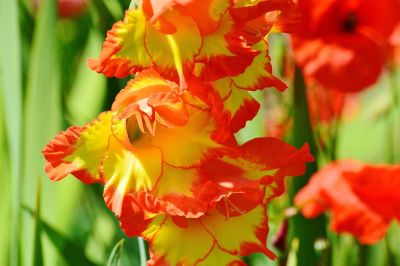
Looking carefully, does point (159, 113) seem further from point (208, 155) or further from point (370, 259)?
point (370, 259)

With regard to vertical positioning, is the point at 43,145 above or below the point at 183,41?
below

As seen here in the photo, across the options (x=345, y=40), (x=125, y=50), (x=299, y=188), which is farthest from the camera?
(x=345, y=40)

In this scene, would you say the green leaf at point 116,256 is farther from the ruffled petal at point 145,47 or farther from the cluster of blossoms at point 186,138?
the ruffled petal at point 145,47

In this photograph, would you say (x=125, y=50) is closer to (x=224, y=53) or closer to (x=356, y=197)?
(x=224, y=53)

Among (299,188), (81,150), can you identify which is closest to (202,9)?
(81,150)

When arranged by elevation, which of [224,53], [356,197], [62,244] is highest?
[224,53]

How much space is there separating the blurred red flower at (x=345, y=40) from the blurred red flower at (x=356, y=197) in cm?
16

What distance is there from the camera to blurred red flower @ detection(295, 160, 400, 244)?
1095 mm

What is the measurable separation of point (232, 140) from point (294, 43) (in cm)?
63

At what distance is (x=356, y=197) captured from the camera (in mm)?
1186

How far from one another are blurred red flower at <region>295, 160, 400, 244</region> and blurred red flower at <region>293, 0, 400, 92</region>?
16 cm

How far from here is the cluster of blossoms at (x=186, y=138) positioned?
0.61 m

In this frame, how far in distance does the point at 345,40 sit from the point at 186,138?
2.53 ft

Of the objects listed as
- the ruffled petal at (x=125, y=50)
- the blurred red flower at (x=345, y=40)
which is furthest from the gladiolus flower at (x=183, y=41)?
the blurred red flower at (x=345, y=40)
